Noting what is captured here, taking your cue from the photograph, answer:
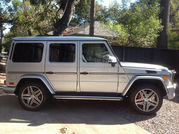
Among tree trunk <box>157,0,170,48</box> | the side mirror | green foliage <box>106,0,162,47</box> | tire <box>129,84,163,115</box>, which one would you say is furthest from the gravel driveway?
tree trunk <box>157,0,170,48</box>

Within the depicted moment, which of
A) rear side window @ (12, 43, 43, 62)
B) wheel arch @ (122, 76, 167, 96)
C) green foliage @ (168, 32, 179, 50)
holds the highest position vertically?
green foliage @ (168, 32, 179, 50)

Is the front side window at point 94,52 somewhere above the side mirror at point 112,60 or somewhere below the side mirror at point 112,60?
above

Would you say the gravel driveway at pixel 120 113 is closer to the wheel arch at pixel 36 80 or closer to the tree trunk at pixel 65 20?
the wheel arch at pixel 36 80

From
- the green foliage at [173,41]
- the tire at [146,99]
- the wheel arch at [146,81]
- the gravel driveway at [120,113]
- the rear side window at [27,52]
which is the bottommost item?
the gravel driveway at [120,113]

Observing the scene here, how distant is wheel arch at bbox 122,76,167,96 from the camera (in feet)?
14.7

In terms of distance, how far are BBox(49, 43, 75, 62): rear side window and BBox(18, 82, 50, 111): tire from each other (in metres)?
0.89

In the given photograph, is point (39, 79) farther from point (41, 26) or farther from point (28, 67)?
point (41, 26)

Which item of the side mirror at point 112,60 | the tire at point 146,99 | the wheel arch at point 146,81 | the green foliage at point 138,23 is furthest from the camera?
the green foliage at point 138,23

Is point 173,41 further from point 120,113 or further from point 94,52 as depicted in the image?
point 94,52

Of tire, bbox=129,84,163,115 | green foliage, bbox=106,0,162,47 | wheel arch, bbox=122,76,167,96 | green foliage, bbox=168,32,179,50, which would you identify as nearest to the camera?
wheel arch, bbox=122,76,167,96

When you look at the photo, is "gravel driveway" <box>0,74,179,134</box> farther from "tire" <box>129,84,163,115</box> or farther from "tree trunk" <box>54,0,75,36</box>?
"tree trunk" <box>54,0,75,36</box>

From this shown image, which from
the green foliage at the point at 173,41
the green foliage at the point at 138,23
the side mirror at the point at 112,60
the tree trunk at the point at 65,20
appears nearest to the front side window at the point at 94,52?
the side mirror at the point at 112,60

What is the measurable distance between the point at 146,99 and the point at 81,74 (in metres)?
1.93

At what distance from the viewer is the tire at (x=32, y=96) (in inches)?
186
